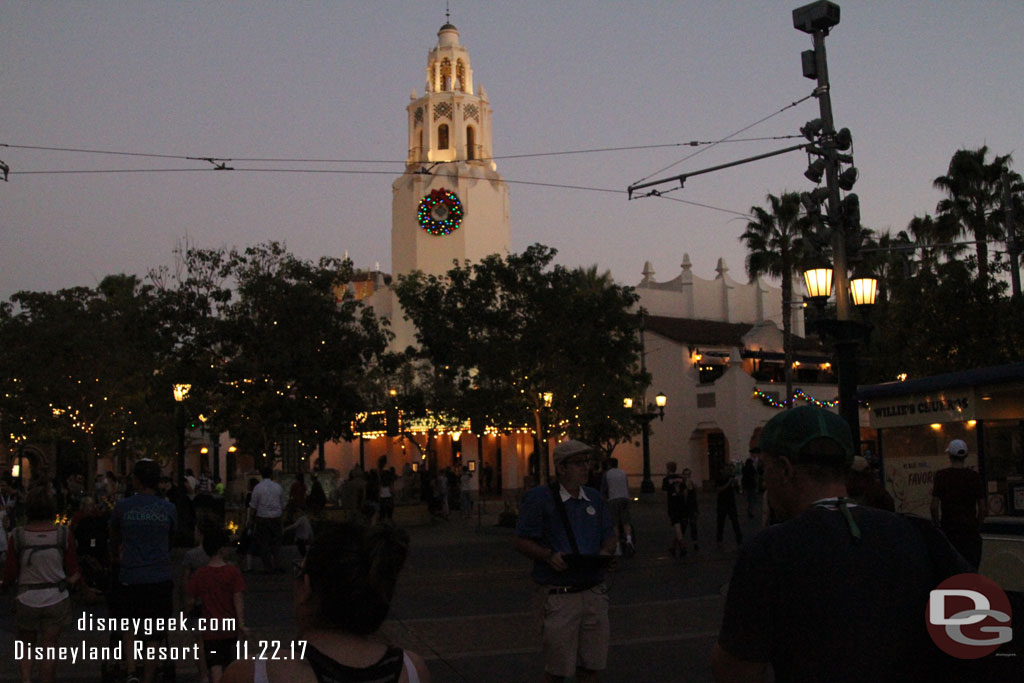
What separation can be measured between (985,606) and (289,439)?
2838 cm

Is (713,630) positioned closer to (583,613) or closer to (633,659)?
(633,659)

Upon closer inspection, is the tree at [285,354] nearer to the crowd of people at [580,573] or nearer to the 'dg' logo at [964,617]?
the crowd of people at [580,573]

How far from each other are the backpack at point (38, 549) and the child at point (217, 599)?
954 millimetres

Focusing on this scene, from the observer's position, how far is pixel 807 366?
52625 mm

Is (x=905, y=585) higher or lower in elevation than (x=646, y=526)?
higher

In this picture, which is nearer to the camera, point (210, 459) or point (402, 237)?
point (402, 237)

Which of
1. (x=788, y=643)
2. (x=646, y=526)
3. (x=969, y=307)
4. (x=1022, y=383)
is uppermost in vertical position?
(x=969, y=307)

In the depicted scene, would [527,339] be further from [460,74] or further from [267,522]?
[460,74]

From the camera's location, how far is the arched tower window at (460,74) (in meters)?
68.5

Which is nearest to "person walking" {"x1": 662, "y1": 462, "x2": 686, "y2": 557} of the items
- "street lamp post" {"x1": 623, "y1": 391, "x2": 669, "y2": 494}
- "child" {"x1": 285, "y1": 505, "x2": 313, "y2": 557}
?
"child" {"x1": 285, "y1": 505, "x2": 313, "y2": 557}

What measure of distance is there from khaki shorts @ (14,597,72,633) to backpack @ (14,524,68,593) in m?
0.13

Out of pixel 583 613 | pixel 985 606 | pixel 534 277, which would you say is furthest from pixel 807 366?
pixel 985 606

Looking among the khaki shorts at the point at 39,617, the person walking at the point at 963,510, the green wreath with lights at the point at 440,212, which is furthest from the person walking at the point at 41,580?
the green wreath with lights at the point at 440,212

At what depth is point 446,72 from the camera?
68750 millimetres
